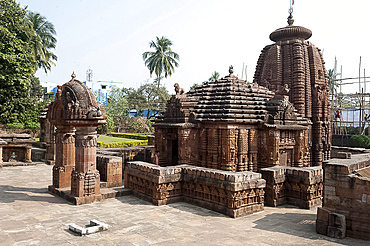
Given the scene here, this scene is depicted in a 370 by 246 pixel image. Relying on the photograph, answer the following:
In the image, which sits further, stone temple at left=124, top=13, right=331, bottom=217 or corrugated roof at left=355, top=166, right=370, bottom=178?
stone temple at left=124, top=13, right=331, bottom=217

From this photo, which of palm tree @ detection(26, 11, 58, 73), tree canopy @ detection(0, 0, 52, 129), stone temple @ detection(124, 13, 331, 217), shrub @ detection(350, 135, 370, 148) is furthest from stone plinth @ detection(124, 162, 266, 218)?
palm tree @ detection(26, 11, 58, 73)

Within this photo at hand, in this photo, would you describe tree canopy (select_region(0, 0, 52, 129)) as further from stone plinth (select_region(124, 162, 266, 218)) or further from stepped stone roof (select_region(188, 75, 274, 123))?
stone plinth (select_region(124, 162, 266, 218))

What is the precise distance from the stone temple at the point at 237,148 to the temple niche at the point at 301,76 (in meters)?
0.07

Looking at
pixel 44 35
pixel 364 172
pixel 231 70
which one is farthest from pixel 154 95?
pixel 364 172

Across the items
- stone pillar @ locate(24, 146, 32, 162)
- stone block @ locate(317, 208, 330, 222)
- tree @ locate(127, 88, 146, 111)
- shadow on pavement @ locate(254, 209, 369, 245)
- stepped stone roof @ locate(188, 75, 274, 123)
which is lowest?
shadow on pavement @ locate(254, 209, 369, 245)

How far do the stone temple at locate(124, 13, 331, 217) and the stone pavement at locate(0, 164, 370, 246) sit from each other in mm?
537

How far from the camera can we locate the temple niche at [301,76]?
1905 centimetres

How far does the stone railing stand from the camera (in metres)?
10.2

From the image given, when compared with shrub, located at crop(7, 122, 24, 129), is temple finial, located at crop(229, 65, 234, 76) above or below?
above

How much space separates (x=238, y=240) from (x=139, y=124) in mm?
39053

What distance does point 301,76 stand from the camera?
18.8m

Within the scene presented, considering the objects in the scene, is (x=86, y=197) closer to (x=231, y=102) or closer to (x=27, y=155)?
(x=231, y=102)

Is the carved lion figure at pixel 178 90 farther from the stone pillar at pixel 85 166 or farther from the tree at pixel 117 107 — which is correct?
the tree at pixel 117 107

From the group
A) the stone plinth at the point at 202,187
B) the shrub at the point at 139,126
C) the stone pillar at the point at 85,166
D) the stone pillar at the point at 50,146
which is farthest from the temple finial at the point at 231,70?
the shrub at the point at 139,126
